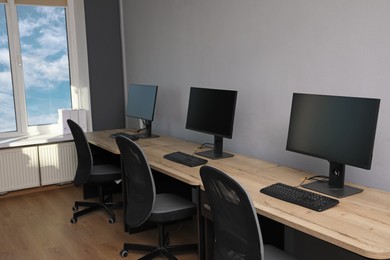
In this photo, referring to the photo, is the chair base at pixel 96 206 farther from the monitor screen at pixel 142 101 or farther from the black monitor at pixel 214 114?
the black monitor at pixel 214 114

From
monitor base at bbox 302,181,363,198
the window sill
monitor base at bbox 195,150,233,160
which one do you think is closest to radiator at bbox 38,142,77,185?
the window sill

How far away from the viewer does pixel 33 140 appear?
4719 millimetres

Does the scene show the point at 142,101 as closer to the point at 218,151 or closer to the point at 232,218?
the point at 218,151

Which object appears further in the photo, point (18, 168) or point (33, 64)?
point (33, 64)

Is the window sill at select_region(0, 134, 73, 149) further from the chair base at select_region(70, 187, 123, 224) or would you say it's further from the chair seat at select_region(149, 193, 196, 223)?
the chair seat at select_region(149, 193, 196, 223)

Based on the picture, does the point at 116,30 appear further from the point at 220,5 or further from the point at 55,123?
the point at 220,5

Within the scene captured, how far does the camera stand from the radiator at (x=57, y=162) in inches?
Answer: 189

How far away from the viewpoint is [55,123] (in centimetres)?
519

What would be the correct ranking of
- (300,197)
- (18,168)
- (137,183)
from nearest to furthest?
1. (300,197)
2. (137,183)
3. (18,168)

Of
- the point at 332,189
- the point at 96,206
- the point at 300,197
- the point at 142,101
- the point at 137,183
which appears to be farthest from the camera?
the point at 142,101

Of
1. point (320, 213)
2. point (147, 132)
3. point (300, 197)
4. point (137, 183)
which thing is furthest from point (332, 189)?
point (147, 132)

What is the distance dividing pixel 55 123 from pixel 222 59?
2569mm

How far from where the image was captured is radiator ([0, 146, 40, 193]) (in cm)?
460

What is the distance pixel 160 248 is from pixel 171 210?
435 mm
